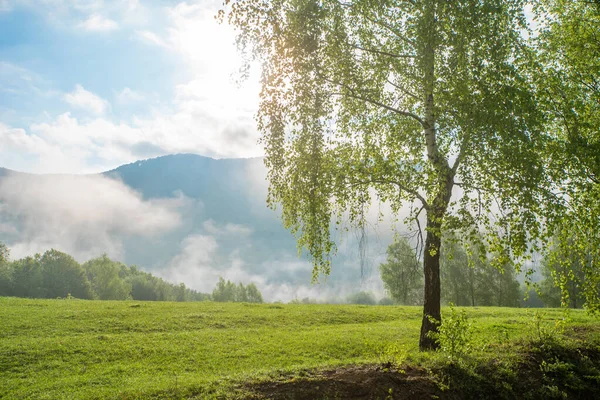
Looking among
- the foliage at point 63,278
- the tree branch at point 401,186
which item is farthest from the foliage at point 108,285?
the tree branch at point 401,186

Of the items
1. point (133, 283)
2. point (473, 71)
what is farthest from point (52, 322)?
point (133, 283)

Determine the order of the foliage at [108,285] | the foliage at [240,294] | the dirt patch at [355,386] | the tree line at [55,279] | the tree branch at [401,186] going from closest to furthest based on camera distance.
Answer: the dirt patch at [355,386], the tree branch at [401,186], the tree line at [55,279], the foliage at [108,285], the foliage at [240,294]

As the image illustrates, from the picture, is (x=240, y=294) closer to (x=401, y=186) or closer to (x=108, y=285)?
(x=108, y=285)

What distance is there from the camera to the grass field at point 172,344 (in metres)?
12.3

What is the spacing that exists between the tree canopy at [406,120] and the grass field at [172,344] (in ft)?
12.4

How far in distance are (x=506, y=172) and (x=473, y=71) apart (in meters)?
2.91

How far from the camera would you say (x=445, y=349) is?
10.5 metres

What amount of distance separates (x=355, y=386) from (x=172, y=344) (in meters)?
12.2

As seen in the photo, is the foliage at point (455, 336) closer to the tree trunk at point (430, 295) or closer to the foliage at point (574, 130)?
the tree trunk at point (430, 295)

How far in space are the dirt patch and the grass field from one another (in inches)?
32.6

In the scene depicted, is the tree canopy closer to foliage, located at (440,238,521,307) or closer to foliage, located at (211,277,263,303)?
foliage, located at (440,238,521,307)

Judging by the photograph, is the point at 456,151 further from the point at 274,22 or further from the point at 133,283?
the point at 133,283

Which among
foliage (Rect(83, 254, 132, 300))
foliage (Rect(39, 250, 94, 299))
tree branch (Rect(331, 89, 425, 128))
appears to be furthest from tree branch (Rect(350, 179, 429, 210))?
foliage (Rect(83, 254, 132, 300))

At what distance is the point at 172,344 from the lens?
18344mm
